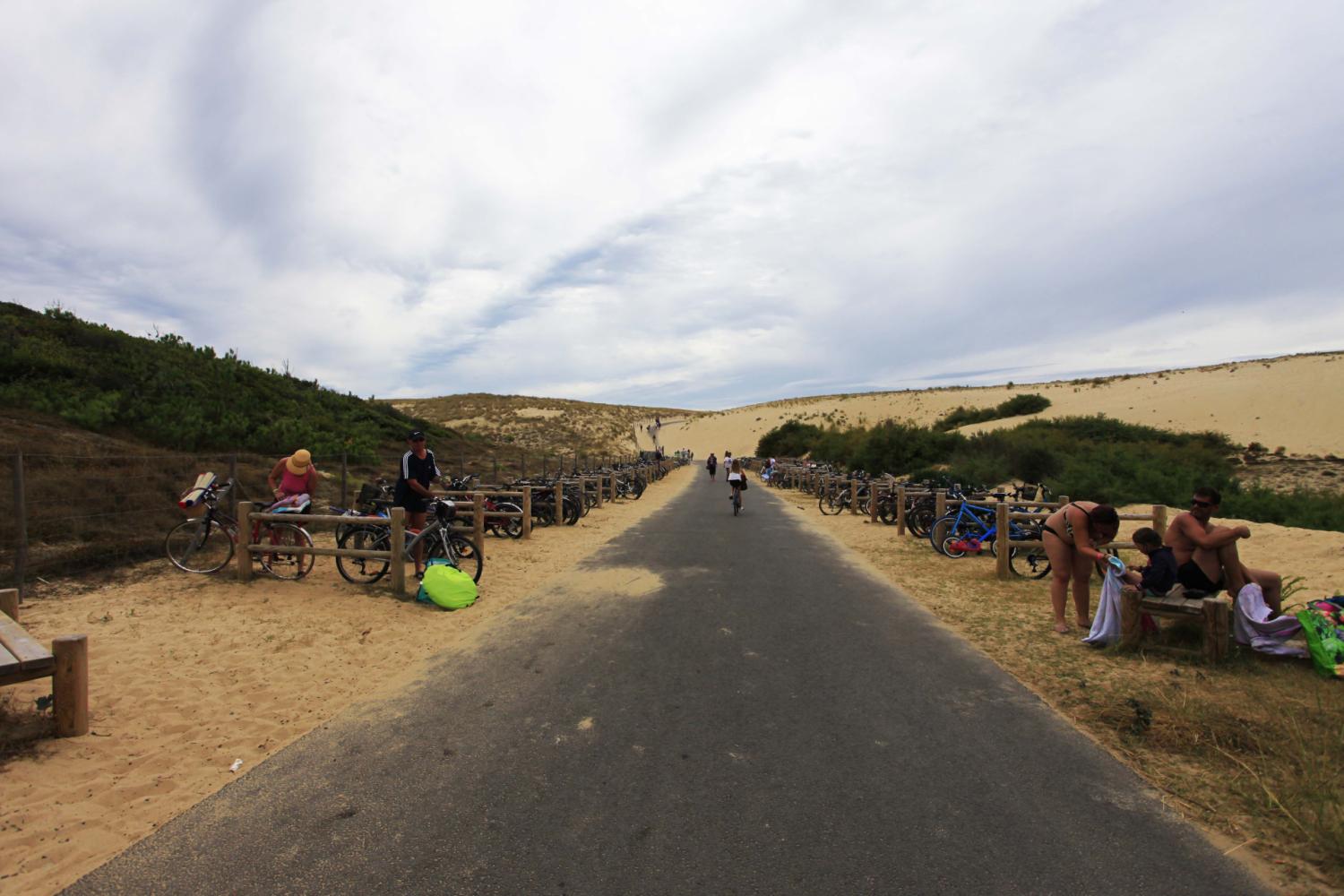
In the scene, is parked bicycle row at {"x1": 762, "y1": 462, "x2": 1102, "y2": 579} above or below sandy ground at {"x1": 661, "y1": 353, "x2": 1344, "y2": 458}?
below

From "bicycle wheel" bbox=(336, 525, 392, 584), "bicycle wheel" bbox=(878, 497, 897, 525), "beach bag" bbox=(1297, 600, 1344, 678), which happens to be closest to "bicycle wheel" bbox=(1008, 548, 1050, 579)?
"beach bag" bbox=(1297, 600, 1344, 678)

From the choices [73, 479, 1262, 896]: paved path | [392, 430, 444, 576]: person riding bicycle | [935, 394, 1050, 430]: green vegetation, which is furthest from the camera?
[935, 394, 1050, 430]: green vegetation

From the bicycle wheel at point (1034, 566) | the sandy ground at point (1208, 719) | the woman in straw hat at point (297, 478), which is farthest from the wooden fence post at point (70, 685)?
the bicycle wheel at point (1034, 566)

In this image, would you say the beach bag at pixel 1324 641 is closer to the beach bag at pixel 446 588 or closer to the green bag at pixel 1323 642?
the green bag at pixel 1323 642

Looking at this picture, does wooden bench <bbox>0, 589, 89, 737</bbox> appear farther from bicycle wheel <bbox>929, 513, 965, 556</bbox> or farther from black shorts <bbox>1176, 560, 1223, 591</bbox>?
bicycle wheel <bbox>929, 513, 965, 556</bbox>

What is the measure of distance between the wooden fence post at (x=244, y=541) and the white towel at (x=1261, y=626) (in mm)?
10120

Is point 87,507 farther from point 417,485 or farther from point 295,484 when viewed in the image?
point 417,485

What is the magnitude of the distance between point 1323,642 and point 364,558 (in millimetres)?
8887

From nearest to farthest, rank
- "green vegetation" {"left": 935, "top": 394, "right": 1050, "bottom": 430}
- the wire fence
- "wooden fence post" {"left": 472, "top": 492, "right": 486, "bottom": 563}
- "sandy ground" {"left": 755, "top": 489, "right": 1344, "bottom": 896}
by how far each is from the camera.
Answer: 1. "sandy ground" {"left": 755, "top": 489, "right": 1344, "bottom": 896}
2. the wire fence
3. "wooden fence post" {"left": 472, "top": 492, "right": 486, "bottom": 563}
4. "green vegetation" {"left": 935, "top": 394, "right": 1050, "bottom": 430}

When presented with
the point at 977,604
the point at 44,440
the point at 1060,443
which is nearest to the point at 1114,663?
the point at 977,604

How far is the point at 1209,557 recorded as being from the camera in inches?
231

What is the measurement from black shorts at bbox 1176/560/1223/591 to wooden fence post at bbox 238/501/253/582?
9895mm

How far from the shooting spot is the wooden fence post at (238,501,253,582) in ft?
27.0

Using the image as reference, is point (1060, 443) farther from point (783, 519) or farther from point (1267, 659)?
point (1267, 659)
